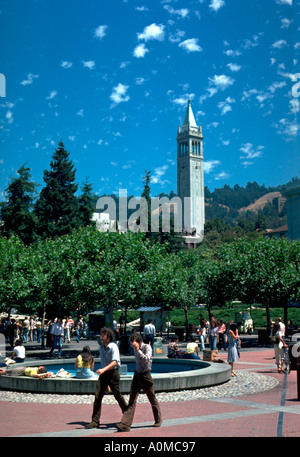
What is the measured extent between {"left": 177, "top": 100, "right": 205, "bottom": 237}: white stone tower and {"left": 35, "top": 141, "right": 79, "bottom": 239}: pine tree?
87.6m

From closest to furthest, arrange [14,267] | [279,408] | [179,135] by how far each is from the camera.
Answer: [279,408] → [14,267] → [179,135]

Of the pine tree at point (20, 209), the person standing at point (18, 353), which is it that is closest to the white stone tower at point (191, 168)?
the pine tree at point (20, 209)

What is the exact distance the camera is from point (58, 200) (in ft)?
199

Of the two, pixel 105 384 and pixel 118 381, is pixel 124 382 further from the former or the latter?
pixel 105 384

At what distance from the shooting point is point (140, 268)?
82.5 ft

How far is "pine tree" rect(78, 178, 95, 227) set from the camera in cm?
6064

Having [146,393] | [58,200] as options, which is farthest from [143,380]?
[58,200]

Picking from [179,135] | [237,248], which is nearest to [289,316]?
[237,248]

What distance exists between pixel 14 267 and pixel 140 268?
22.6 feet

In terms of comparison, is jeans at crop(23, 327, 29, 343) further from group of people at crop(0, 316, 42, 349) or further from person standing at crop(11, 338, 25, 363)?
person standing at crop(11, 338, 25, 363)

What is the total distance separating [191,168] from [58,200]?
345ft

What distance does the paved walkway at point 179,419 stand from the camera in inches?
312

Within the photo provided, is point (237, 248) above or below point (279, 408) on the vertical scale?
above

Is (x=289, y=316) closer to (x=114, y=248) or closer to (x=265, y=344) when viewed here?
(x=265, y=344)
